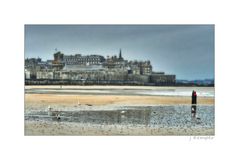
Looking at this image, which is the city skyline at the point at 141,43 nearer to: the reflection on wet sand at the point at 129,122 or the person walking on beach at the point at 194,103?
the person walking on beach at the point at 194,103

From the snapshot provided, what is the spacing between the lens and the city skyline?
7527 mm

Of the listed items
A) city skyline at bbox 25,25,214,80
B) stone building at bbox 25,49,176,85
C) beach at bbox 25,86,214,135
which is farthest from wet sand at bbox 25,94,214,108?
city skyline at bbox 25,25,214,80

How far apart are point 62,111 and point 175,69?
1606 millimetres

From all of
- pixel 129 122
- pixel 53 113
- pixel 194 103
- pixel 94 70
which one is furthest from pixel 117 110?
pixel 194 103

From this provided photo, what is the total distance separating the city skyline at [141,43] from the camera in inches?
296

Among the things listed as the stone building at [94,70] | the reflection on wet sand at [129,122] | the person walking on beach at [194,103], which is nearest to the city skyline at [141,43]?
the stone building at [94,70]

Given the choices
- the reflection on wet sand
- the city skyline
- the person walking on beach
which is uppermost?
the city skyline

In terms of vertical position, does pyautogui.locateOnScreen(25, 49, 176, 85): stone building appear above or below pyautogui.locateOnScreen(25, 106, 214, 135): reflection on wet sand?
above

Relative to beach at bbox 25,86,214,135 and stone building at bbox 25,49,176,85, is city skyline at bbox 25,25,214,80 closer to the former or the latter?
stone building at bbox 25,49,176,85

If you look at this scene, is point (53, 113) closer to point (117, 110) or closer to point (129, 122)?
point (117, 110)

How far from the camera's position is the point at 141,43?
7.58m
